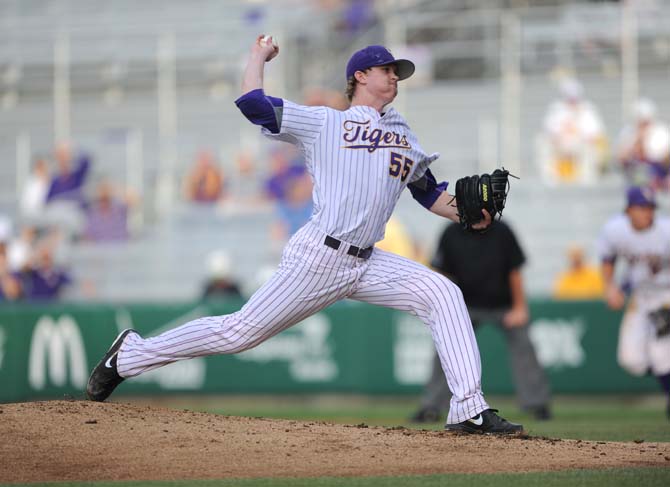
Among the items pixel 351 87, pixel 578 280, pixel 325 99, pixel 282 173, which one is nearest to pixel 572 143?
pixel 578 280

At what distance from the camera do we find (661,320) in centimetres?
997

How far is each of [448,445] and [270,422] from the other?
1.09 m

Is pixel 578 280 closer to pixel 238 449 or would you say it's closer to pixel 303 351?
pixel 303 351

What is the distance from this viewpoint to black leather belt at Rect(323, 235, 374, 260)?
5.93 m

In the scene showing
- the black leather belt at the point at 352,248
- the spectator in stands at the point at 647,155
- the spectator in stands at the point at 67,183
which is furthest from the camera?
the spectator in stands at the point at 67,183

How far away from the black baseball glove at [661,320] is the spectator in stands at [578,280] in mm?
4030

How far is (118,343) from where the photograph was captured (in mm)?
6371

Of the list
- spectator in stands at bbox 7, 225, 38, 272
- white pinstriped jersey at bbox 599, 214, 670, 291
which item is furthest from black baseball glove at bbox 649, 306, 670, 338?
spectator in stands at bbox 7, 225, 38, 272

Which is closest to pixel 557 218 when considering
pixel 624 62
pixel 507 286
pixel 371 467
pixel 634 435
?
pixel 624 62

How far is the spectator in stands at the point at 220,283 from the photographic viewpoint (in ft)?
46.9

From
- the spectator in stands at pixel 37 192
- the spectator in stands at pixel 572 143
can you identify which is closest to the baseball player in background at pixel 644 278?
the spectator in stands at pixel 572 143

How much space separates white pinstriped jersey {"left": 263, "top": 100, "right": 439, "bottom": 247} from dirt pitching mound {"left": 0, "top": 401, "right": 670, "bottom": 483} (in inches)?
41.4

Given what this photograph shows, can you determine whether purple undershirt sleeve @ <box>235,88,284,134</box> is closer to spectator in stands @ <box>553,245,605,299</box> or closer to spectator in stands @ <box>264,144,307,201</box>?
spectator in stands @ <box>553,245,605,299</box>

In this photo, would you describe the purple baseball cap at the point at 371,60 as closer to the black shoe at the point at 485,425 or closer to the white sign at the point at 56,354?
the black shoe at the point at 485,425
